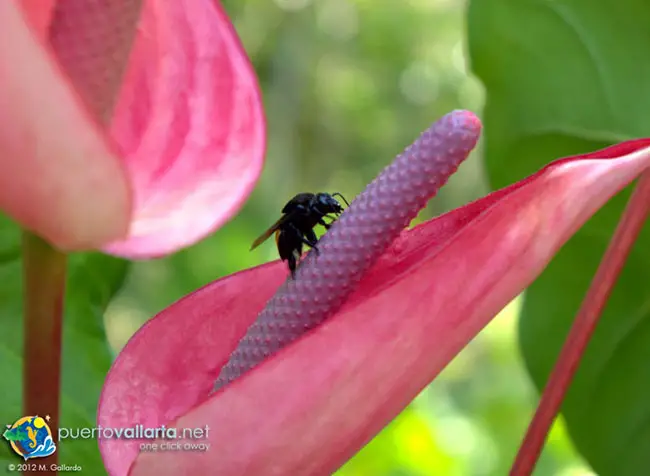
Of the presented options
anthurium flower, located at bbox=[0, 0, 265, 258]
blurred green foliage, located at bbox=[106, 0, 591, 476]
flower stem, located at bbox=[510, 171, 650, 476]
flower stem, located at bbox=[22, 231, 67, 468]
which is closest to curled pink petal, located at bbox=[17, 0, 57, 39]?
anthurium flower, located at bbox=[0, 0, 265, 258]

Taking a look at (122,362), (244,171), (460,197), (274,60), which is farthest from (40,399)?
(460,197)

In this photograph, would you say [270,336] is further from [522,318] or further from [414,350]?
[522,318]

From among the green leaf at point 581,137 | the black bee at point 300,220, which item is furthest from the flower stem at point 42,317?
the green leaf at point 581,137

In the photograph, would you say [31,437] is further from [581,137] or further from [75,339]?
[581,137]

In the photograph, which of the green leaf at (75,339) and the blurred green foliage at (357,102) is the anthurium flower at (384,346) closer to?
the green leaf at (75,339)

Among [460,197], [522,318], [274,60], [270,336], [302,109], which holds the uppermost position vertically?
[270,336]

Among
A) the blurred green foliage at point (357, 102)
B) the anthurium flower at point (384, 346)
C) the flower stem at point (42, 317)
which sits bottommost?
the blurred green foliage at point (357, 102)

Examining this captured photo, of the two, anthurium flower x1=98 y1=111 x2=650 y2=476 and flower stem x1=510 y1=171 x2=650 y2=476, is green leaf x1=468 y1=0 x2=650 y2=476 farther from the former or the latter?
anthurium flower x1=98 y1=111 x2=650 y2=476
